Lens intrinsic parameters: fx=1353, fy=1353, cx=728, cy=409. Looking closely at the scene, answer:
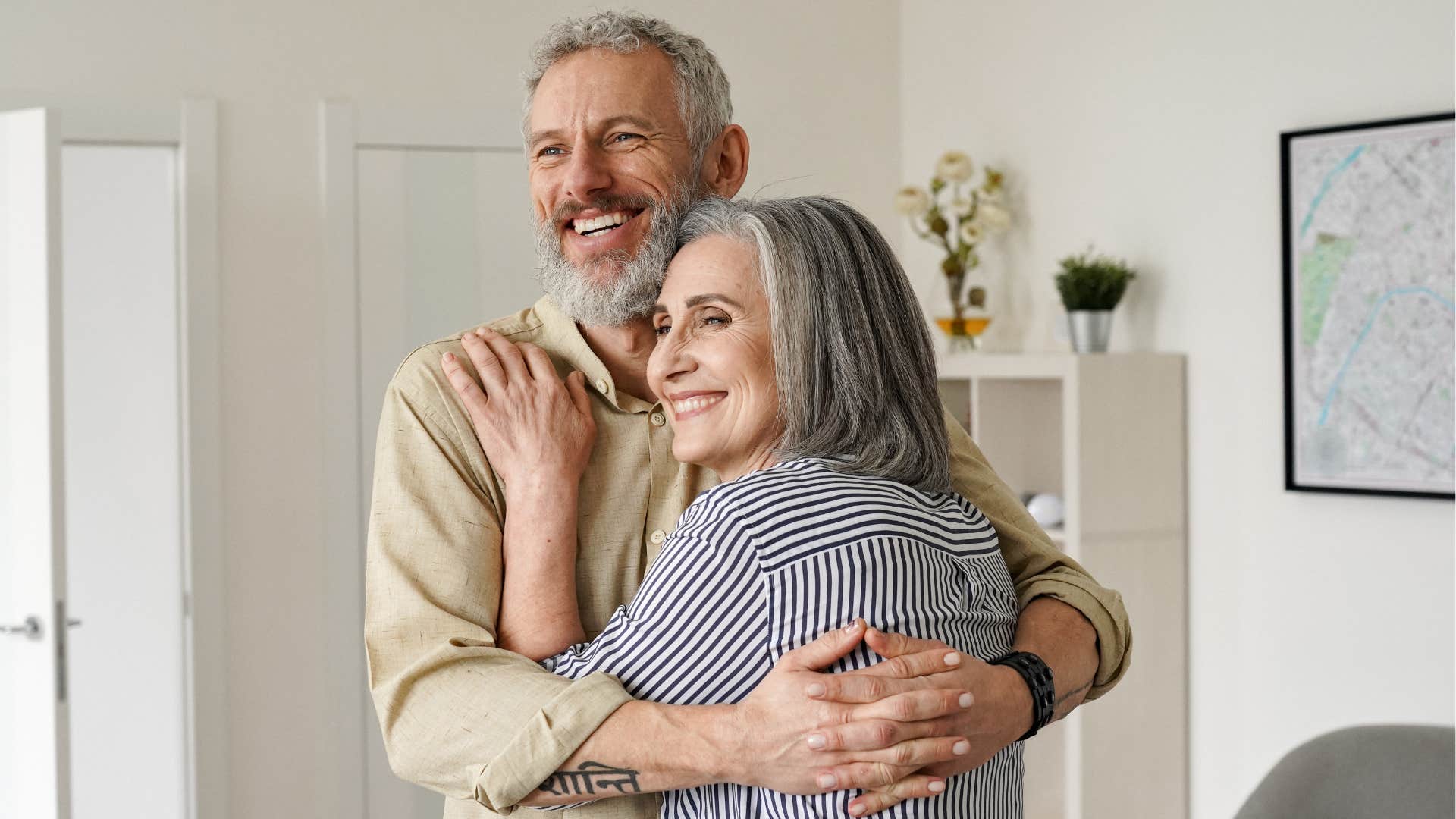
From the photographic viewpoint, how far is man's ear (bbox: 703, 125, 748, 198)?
1767 millimetres

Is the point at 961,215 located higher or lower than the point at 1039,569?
higher

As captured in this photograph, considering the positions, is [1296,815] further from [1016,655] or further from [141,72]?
[141,72]

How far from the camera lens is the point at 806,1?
4191 millimetres

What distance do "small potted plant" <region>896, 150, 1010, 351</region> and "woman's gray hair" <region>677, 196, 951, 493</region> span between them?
7.77ft

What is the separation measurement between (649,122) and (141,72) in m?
2.26

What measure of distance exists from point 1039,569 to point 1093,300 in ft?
5.84

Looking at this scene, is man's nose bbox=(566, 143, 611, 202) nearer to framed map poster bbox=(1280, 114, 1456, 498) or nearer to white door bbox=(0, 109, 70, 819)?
white door bbox=(0, 109, 70, 819)

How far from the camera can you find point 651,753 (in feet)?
4.00

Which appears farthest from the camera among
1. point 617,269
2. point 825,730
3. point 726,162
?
point 726,162

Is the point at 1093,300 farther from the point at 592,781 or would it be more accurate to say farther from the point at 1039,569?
the point at 592,781

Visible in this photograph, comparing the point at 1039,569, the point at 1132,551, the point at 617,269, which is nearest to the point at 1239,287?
the point at 1132,551

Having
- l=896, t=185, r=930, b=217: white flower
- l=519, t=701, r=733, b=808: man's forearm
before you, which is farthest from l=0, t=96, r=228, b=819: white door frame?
l=519, t=701, r=733, b=808: man's forearm

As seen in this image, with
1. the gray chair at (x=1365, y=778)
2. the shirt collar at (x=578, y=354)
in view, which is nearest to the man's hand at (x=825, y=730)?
the shirt collar at (x=578, y=354)

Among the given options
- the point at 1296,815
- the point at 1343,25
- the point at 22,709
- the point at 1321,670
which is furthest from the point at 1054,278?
the point at 22,709
